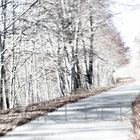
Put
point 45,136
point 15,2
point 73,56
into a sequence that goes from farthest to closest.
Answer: point 73,56 → point 15,2 → point 45,136

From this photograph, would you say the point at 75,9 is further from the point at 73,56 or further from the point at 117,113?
the point at 117,113

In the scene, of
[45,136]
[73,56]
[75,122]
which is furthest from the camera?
[73,56]

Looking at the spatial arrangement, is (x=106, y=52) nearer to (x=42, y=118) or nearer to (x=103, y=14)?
(x=103, y=14)

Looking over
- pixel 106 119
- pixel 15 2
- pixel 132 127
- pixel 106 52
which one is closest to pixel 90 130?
pixel 132 127

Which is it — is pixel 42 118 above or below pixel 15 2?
below

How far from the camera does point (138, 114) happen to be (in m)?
13.2

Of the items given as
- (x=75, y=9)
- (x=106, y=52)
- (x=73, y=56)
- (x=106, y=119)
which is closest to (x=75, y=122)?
(x=106, y=119)

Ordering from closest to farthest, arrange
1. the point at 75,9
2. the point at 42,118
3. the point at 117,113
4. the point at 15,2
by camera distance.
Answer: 1. the point at 42,118
2. the point at 117,113
3. the point at 15,2
4. the point at 75,9

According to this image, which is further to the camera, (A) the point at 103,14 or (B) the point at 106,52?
(B) the point at 106,52

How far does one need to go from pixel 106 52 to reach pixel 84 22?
76.0ft

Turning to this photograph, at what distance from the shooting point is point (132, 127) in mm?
11078

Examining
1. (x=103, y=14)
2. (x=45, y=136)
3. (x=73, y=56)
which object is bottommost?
(x=45, y=136)

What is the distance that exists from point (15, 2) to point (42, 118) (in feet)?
13.5

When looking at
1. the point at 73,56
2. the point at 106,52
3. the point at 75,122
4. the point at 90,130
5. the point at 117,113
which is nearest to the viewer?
the point at 90,130
